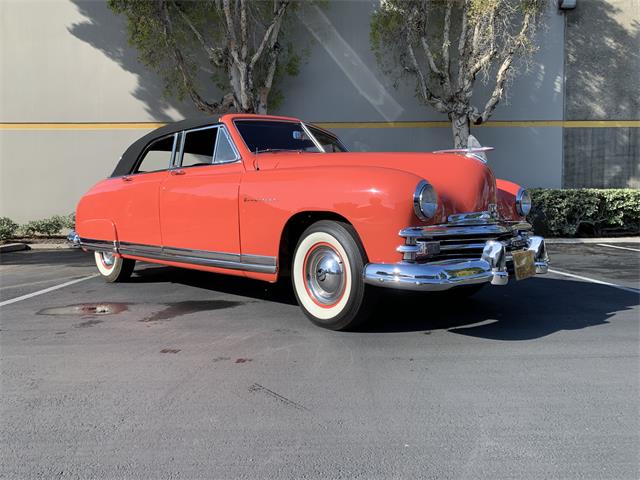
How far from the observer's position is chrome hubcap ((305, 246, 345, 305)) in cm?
386

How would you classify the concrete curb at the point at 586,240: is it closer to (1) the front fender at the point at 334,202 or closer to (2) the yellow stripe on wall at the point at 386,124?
(2) the yellow stripe on wall at the point at 386,124

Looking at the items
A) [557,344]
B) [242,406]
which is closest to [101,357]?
[242,406]

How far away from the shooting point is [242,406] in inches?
103

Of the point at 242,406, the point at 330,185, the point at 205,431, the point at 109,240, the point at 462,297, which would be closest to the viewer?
the point at 205,431

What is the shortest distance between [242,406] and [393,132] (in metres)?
11.5

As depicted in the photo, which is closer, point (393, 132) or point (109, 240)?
point (109, 240)

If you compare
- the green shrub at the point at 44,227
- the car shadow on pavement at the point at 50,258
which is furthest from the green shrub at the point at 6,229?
the car shadow on pavement at the point at 50,258

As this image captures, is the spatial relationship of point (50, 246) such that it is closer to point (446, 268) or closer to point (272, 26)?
point (272, 26)

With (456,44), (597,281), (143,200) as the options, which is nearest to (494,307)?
(597,281)

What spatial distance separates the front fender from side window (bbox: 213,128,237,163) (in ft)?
1.28

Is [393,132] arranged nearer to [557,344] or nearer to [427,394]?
[557,344]

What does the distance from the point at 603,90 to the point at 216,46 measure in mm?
10438

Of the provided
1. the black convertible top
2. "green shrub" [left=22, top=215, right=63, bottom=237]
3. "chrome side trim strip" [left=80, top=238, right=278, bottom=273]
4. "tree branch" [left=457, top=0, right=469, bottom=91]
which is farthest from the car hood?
"green shrub" [left=22, top=215, right=63, bottom=237]

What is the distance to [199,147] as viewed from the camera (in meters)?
5.15
